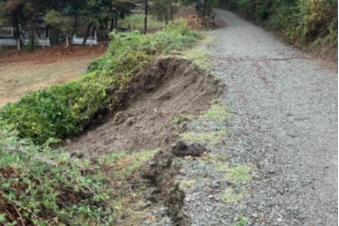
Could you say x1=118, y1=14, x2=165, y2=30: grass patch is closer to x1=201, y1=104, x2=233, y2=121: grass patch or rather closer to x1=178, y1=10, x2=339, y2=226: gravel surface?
x1=178, y1=10, x2=339, y2=226: gravel surface

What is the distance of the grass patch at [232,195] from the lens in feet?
16.0

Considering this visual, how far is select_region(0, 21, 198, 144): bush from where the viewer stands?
9.98 meters

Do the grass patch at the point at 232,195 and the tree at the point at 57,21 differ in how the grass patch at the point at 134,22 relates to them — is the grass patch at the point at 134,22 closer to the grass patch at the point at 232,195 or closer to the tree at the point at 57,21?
the tree at the point at 57,21

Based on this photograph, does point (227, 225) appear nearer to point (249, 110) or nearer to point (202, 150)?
point (202, 150)

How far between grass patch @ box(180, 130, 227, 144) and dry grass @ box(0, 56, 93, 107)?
10960mm

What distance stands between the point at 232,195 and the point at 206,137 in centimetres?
183

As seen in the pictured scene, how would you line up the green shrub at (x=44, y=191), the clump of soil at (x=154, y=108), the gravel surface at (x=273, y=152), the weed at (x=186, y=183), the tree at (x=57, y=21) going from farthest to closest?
1. the tree at (x=57, y=21)
2. the clump of soil at (x=154, y=108)
3. the weed at (x=186, y=183)
4. the gravel surface at (x=273, y=152)
5. the green shrub at (x=44, y=191)

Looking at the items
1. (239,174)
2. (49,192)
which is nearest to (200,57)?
(239,174)

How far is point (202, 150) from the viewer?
6250 millimetres

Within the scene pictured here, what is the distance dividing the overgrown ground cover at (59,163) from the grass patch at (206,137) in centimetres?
74

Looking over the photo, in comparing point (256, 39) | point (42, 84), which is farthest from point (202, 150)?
point (42, 84)

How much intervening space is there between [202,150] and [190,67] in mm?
4955

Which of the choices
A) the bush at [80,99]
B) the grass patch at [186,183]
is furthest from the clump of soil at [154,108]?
the grass patch at [186,183]

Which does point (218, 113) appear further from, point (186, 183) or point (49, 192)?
point (49, 192)
